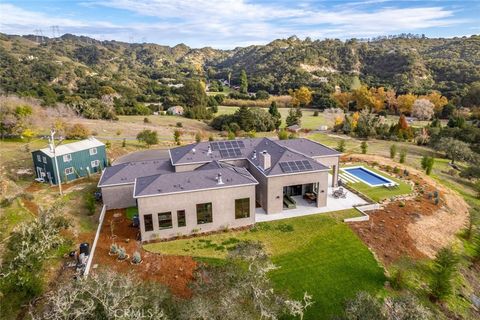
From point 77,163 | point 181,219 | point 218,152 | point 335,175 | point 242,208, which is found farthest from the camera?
point 77,163

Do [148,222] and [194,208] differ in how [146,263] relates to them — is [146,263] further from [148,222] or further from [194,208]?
[194,208]

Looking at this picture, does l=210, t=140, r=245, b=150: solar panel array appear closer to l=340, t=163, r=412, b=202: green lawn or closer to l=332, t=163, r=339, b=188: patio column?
l=332, t=163, r=339, b=188: patio column

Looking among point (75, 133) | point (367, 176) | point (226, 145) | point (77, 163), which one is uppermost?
point (226, 145)

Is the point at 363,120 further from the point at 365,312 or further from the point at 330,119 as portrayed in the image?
the point at 365,312

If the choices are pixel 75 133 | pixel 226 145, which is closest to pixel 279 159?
pixel 226 145

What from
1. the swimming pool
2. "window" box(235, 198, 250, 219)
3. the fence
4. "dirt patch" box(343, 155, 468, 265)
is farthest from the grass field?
the fence

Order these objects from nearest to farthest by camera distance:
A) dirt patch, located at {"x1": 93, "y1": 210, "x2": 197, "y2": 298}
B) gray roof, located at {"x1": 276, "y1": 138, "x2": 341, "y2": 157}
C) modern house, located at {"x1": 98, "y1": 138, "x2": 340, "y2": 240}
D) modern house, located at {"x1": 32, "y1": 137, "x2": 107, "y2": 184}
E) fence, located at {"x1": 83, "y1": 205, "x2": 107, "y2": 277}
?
dirt patch, located at {"x1": 93, "y1": 210, "x2": 197, "y2": 298} → fence, located at {"x1": 83, "y1": 205, "x2": 107, "y2": 277} → modern house, located at {"x1": 98, "y1": 138, "x2": 340, "y2": 240} → gray roof, located at {"x1": 276, "y1": 138, "x2": 341, "y2": 157} → modern house, located at {"x1": 32, "y1": 137, "x2": 107, "y2": 184}

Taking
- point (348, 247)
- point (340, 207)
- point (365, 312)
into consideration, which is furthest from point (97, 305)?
point (340, 207)
